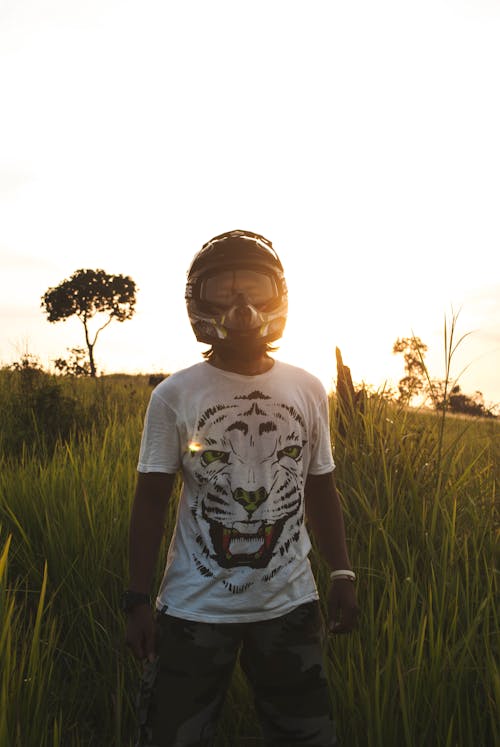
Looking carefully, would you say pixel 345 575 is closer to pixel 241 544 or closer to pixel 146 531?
pixel 241 544

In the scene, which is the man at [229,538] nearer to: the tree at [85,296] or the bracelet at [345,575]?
the bracelet at [345,575]

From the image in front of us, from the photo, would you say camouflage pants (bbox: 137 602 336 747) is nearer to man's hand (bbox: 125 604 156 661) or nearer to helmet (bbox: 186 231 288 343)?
man's hand (bbox: 125 604 156 661)

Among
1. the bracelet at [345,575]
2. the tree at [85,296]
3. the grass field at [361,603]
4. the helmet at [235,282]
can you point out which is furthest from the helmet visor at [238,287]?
the tree at [85,296]

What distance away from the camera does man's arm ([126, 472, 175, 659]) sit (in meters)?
1.96

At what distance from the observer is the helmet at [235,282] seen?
2160 millimetres

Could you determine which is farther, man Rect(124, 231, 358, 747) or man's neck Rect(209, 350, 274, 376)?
man's neck Rect(209, 350, 274, 376)

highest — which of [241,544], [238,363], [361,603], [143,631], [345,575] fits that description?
[238,363]

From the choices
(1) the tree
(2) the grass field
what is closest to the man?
(2) the grass field

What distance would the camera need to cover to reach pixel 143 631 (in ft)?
6.32

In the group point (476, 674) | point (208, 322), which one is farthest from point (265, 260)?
point (476, 674)

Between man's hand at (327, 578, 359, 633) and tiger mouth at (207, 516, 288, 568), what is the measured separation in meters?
0.36

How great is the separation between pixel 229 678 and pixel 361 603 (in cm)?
129

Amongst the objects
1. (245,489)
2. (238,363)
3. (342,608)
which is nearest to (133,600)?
(245,489)

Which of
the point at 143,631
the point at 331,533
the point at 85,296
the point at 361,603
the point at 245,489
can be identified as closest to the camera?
the point at 143,631
